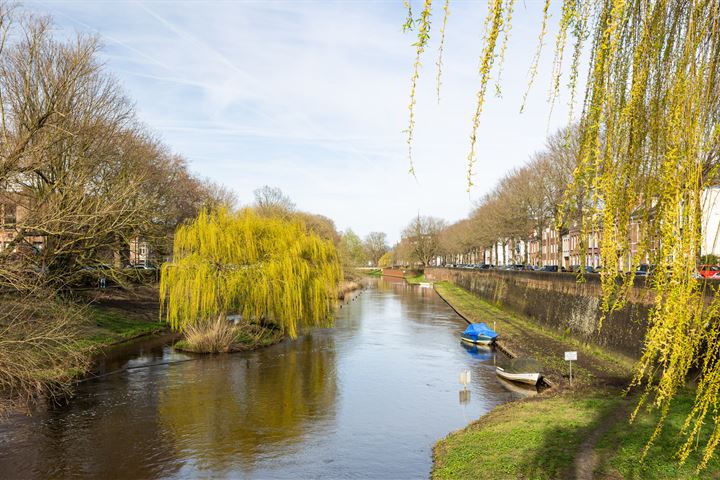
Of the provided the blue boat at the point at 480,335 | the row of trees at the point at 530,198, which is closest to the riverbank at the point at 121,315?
the blue boat at the point at 480,335

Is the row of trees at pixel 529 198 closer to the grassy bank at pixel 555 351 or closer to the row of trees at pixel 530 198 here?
the row of trees at pixel 530 198

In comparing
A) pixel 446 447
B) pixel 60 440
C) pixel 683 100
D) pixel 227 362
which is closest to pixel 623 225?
pixel 683 100

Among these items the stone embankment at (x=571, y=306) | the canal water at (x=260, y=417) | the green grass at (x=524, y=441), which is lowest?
the canal water at (x=260, y=417)

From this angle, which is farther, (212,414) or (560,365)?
(560,365)

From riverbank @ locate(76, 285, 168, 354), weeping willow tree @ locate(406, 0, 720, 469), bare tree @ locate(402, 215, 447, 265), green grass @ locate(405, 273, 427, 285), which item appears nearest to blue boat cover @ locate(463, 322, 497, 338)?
riverbank @ locate(76, 285, 168, 354)

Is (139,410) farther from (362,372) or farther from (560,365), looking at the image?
(560,365)

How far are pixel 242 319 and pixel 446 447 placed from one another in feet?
69.8

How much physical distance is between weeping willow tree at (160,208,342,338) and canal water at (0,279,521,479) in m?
2.56

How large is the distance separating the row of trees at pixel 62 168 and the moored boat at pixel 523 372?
17951 millimetres

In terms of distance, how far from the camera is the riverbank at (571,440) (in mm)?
12672

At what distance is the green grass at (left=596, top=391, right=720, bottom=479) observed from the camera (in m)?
11.8

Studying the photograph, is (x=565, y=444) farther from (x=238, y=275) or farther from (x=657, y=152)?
(x=238, y=275)

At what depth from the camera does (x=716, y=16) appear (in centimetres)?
423

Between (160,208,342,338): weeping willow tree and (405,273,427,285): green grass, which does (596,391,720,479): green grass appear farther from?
(405,273,427,285): green grass
